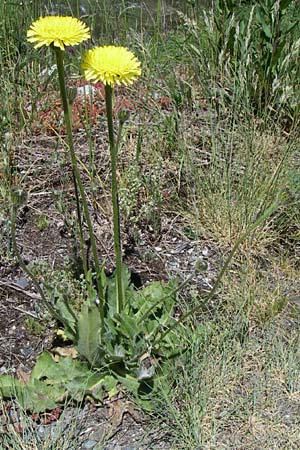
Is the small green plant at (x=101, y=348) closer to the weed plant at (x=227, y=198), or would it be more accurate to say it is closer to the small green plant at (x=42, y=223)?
the weed plant at (x=227, y=198)

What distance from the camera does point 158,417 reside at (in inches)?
73.8

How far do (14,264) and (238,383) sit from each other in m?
0.95

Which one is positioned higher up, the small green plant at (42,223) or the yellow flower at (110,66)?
the yellow flower at (110,66)

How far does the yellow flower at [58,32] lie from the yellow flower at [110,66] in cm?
6

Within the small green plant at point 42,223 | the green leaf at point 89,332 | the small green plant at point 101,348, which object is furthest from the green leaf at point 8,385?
the small green plant at point 42,223

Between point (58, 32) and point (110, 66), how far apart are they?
0.15 metres

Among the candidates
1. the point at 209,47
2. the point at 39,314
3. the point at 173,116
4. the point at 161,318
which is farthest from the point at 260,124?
the point at 39,314

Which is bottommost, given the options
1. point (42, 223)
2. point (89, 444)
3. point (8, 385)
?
point (89, 444)

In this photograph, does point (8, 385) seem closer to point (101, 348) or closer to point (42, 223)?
point (101, 348)

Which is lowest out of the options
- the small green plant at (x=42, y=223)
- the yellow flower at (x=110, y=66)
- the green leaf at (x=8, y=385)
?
the green leaf at (x=8, y=385)

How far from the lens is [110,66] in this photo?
1.52m

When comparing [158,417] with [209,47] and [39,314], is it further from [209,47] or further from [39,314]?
[209,47]

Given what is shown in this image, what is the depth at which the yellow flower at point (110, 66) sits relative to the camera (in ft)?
4.96

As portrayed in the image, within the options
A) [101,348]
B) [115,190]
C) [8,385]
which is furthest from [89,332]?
[115,190]
